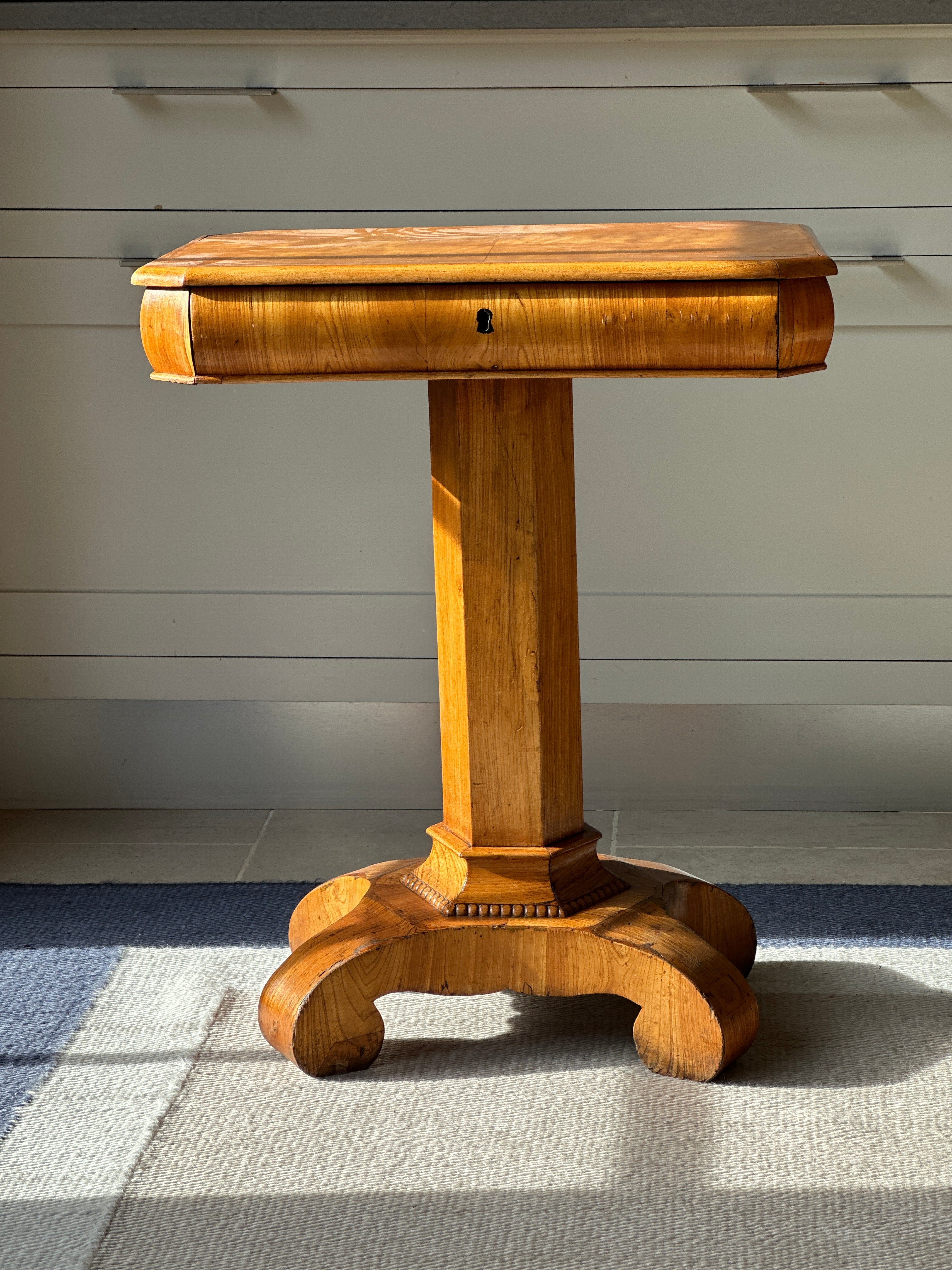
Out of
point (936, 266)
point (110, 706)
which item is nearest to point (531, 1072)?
point (110, 706)

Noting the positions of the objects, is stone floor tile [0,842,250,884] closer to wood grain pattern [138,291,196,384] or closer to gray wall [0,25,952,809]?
gray wall [0,25,952,809]

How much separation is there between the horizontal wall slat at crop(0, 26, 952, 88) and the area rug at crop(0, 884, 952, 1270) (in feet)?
3.26

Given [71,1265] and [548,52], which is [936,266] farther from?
[71,1265]

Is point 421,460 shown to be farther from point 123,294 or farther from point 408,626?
point 123,294

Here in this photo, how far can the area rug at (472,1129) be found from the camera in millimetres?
980

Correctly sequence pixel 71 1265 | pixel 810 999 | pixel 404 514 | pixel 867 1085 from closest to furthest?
pixel 71 1265 → pixel 867 1085 → pixel 810 999 → pixel 404 514

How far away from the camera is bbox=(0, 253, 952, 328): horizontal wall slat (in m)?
1.75

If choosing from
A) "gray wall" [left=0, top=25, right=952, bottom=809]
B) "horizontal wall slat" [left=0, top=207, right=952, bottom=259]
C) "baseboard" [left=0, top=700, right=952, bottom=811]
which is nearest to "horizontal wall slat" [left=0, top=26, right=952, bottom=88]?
"gray wall" [left=0, top=25, right=952, bottom=809]

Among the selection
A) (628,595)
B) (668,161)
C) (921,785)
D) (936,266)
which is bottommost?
(921,785)

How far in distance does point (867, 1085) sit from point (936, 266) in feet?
3.27

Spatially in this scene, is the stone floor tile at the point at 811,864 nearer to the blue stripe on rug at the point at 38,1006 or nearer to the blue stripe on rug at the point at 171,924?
the blue stripe on rug at the point at 171,924

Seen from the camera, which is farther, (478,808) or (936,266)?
(936,266)

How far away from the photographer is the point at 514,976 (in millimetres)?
1217

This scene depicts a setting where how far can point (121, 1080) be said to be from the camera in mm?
1217
